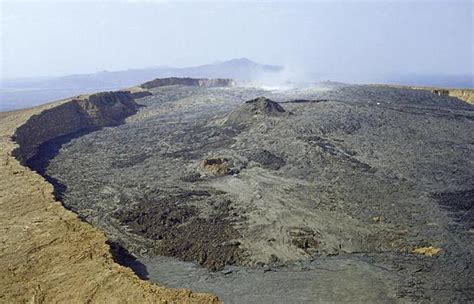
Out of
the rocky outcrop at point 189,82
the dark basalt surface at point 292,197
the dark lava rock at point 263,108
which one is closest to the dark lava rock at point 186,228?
the dark basalt surface at point 292,197

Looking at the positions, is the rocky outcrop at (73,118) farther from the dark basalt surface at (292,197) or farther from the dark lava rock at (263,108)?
the dark lava rock at (263,108)

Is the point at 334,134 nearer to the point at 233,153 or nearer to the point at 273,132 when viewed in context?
the point at 273,132

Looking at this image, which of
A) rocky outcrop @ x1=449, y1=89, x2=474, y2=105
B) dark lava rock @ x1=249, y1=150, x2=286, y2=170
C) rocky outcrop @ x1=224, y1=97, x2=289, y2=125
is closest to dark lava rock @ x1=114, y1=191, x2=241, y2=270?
dark lava rock @ x1=249, y1=150, x2=286, y2=170

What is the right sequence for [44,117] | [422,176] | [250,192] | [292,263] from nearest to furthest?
[292,263] → [250,192] → [422,176] → [44,117]

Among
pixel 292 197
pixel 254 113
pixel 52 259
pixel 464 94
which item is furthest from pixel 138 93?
pixel 52 259

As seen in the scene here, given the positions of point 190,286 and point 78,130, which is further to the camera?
point 78,130

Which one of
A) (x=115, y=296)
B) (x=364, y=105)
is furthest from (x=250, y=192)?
(x=364, y=105)

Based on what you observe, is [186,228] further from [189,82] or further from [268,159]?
[189,82]
